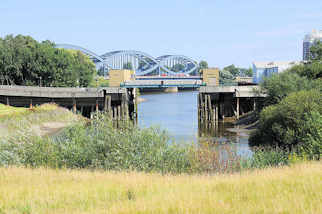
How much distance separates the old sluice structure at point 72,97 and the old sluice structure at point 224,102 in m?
10.9

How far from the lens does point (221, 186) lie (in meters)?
12.9

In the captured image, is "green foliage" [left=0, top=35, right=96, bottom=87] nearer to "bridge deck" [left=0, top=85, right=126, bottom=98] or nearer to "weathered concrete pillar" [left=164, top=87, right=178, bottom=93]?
"bridge deck" [left=0, top=85, right=126, bottom=98]

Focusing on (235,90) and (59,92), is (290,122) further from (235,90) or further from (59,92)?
(59,92)

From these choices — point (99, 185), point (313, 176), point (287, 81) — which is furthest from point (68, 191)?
point (287, 81)

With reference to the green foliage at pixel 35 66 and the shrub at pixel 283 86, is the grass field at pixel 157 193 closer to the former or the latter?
the shrub at pixel 283 86

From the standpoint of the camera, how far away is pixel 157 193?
12.2 meters

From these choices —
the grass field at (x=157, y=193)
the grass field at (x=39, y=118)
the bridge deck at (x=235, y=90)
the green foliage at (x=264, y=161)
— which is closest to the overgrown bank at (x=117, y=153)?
the green foliage at (x=264, y=161)

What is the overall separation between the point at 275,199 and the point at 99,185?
239 inches

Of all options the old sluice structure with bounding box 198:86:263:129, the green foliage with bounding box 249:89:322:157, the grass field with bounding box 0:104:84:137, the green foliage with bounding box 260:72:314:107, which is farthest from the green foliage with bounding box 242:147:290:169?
the old sluice structure with bounding box 198:86:263:129

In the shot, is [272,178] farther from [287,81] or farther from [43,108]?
[43,108]

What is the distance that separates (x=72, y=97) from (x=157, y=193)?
51.5 m

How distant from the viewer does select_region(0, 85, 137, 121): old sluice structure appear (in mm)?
60844

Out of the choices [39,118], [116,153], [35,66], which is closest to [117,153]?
[116,153]

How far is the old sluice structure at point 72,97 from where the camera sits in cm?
6084
